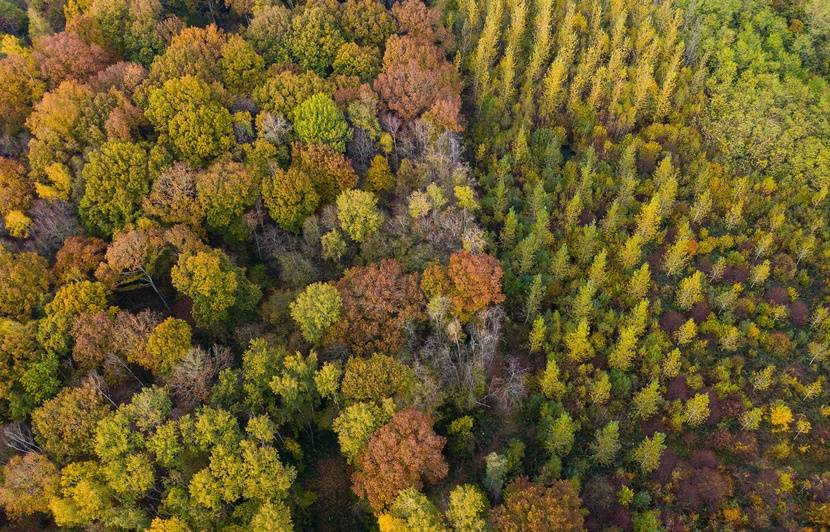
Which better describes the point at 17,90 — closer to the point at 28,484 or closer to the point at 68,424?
the point at 68,424

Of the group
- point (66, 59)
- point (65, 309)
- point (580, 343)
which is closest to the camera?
point (65, 309)

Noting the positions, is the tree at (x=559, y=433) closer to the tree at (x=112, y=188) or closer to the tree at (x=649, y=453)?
the tree at (x=649, y=453)

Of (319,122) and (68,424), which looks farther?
(319,122)


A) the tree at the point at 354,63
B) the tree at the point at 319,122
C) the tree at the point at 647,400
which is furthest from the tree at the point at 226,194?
the tree at the point at 647,400

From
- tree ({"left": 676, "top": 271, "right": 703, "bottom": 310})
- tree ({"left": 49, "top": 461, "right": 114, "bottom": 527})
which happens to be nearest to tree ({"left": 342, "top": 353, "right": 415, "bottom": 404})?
tree ({"left": 49, "top": 461, "right": 114, "bottom": 527})

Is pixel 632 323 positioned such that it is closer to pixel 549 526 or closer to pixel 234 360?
pixel 549 526

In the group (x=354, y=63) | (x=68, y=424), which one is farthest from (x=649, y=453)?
(x=354, y=63)

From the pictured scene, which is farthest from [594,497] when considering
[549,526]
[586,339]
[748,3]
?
[748,3]

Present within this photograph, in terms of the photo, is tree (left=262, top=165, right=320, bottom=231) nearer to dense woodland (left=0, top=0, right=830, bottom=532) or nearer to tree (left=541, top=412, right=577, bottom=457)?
dense woodland (left=0, top=0, right=830, bottom=532)

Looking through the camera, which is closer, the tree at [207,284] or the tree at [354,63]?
the tree at [207,284]
